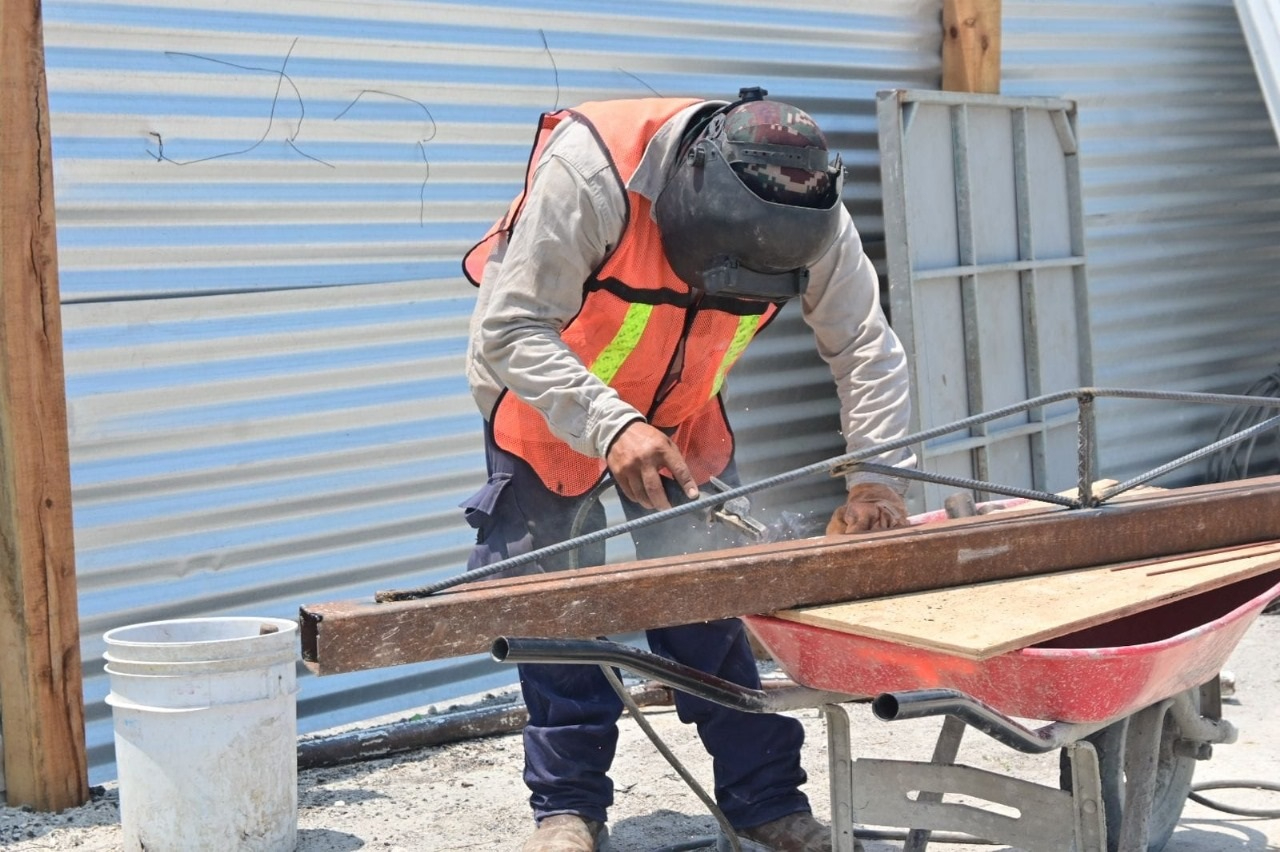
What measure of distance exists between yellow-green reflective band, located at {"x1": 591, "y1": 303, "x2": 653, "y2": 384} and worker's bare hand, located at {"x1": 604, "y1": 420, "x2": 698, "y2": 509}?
1.22 feet

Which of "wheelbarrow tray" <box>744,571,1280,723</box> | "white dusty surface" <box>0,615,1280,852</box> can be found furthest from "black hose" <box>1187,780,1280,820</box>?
"wheelbarrow tray" <box>744,571,1280,723</box>

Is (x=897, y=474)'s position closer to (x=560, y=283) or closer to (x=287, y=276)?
(x=560, y=283)

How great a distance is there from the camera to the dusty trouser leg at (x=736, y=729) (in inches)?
140

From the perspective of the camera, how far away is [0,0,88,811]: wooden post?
12.8 ft

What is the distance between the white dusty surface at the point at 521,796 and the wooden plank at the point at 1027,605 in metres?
1.11

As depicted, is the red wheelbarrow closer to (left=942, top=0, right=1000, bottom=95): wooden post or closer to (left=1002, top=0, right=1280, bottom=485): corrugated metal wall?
(left=942, top=0, right=1000, bottom=95): wooden post

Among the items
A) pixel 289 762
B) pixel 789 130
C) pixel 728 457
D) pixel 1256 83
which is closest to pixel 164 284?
pixel 289 762

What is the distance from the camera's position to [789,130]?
3031 millimetres

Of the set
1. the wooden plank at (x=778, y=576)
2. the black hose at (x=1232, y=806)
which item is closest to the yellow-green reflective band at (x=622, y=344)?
the wooden plank at (x=778, y=576)

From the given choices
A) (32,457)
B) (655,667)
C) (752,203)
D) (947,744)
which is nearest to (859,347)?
(752,203)

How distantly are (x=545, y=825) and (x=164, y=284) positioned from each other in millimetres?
2087

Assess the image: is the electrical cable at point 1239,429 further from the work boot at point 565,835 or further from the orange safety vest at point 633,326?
the work boot at point 565,835

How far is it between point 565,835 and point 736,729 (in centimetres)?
48

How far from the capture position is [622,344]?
337cm
